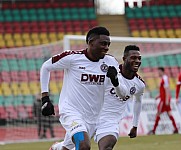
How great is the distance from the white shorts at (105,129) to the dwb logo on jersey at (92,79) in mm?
608

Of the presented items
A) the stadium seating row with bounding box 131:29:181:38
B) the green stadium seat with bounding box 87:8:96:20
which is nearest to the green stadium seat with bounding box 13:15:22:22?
the green stadium seat with bounding box 87:8:96:20

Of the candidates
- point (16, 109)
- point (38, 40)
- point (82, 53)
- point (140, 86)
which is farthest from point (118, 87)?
point (38, 40)

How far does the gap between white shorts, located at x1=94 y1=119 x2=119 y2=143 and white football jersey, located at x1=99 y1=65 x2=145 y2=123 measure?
0.99 ft

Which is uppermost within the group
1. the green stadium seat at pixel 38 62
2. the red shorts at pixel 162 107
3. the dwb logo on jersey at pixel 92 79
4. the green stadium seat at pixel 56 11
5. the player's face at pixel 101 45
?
the player's face at pixel 101 45

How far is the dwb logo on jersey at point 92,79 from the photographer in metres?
7.72

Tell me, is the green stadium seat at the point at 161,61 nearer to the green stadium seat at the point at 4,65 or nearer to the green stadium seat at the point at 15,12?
the green stadium seat at the point at 4,65

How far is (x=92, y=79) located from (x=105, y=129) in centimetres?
77

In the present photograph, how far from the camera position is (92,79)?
7723 mm

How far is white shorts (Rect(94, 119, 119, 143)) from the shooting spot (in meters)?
7.95

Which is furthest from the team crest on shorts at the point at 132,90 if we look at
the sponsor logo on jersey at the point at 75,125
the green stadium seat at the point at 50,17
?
the green stadium seat at the point at 50,17

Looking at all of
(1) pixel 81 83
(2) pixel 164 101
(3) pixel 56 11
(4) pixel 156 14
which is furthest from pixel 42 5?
(1) pixel 81 83

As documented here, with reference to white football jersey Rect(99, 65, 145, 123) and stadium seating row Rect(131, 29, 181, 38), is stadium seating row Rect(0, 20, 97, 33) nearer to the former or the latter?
stadium seating row Rect(131, 29, 181, 38)

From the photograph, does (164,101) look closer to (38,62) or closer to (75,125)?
(38,62)

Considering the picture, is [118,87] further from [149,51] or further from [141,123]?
[149,51]
